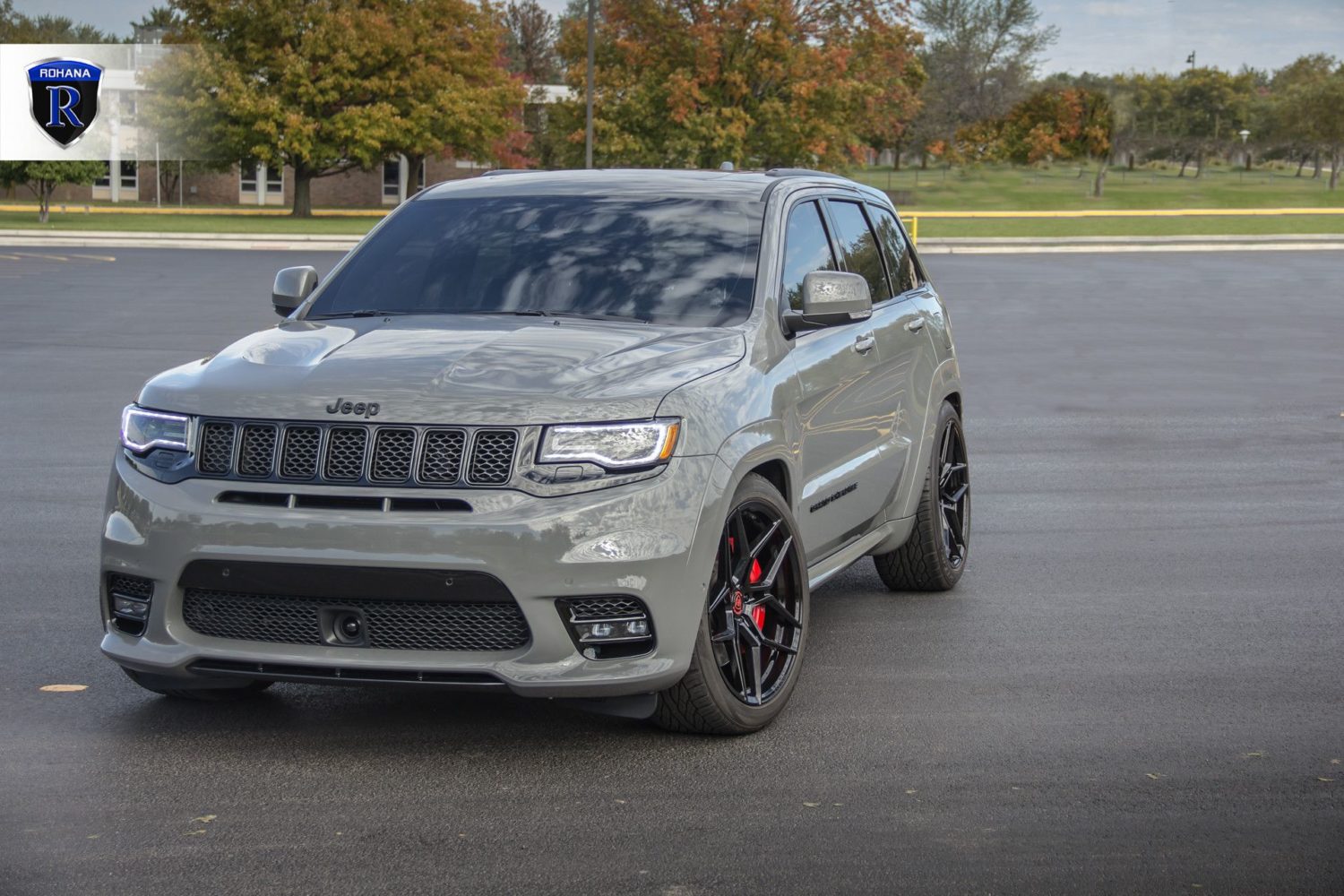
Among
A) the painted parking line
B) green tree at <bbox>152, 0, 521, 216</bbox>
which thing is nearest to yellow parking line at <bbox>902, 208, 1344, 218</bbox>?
green tree at <bbox>152, 0, 521, 216</bbox>

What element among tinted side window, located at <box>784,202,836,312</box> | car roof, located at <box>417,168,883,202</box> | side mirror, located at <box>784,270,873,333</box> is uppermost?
car roof, located at <box>417,168,883,202</box>

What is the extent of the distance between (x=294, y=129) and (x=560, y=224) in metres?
55.2

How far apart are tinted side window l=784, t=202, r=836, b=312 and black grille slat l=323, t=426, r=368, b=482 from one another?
6.37ft

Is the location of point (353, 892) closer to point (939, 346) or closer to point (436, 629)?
point (436, 629)

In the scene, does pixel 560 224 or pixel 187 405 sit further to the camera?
pixel 560 224

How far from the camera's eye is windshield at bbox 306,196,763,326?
241 inches

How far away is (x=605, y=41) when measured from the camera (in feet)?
195

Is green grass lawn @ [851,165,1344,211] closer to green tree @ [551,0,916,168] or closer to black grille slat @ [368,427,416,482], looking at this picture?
green tree @ [551,0,916,168]

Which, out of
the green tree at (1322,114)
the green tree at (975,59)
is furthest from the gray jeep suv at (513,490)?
the green tree at (975,59)

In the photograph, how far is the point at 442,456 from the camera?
16.2ft

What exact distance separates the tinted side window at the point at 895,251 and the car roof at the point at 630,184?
0.72 meters

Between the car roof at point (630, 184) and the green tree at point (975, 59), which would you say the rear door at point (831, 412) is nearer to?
the car roof at point (630, 184)

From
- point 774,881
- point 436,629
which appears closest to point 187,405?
point 436,629

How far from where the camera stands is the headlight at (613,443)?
4.96 metres
